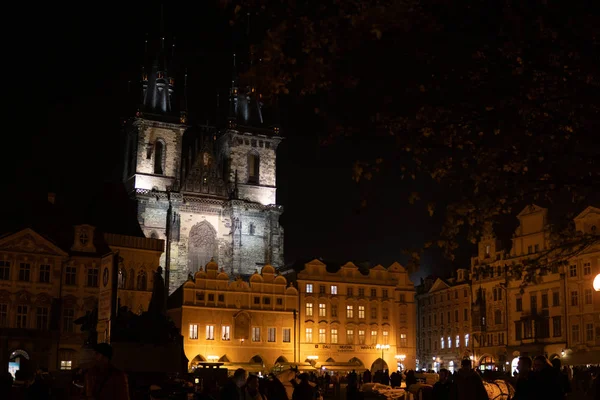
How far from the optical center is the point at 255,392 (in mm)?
13742

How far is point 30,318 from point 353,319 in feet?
82.8

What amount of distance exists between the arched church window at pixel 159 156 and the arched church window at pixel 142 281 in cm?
1725

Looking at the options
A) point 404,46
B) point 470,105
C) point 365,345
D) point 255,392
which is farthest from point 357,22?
point 365,345

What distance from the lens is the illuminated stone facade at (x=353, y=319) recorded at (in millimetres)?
62844

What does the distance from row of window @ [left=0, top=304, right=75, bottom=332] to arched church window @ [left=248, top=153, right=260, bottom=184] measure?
94.8ft

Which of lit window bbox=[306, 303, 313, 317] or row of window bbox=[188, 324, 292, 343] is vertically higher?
lit window bbox=[306, 303, 313, 317]

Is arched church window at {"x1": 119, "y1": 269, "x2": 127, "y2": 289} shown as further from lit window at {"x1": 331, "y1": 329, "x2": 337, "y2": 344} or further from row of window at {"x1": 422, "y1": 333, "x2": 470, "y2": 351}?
row of window at {"x1": 422, "y1": 333, "x2": 470, "y2": 351}

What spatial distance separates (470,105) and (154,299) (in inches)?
805

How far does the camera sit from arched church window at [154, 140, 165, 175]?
72250 mm

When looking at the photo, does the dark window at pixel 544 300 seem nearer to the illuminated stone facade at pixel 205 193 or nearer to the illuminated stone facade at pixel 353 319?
the illuminated stone facade at pixel 353 319

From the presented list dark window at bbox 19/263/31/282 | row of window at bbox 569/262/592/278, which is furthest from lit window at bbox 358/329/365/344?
dark window at bbox 19/263/31/282

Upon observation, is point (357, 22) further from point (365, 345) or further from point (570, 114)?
point (365, 345)

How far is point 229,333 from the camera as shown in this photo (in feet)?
194

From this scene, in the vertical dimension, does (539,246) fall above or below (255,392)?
above
